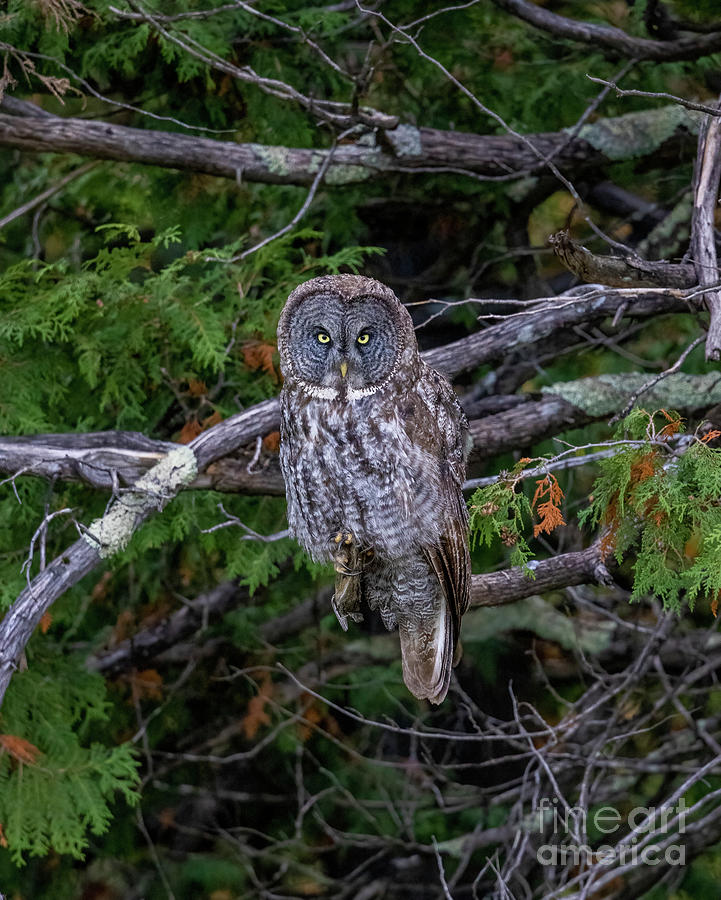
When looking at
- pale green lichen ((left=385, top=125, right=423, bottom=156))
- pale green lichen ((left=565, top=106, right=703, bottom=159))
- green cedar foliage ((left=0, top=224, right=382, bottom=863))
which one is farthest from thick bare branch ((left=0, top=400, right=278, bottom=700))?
pale green lichen ((left=565, top=106, right=703, bottom=159))

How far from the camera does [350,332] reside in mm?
3254

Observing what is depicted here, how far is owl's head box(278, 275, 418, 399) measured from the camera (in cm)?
323

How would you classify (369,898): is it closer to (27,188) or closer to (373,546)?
(373,546)

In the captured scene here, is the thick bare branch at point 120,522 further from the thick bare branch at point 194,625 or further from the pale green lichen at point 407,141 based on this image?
the thick bare branch at point 194,625

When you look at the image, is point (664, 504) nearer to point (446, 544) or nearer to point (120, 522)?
point (446, 544)

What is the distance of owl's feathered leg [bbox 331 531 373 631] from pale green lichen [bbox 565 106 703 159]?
2.24 m

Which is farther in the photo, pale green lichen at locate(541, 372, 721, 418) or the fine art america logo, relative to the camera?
pale green lichen at locate(541, 372, 721, 418)

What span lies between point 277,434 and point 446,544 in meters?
0.95

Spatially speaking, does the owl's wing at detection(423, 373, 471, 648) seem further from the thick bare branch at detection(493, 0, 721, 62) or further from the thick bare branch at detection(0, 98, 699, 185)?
the thick bare branch at detection(493, 0, 721, 62)

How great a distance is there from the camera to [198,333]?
13.5 ft

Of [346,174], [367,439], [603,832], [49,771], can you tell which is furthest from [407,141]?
[603,832]

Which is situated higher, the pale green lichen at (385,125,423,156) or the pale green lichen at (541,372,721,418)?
the pale green lichen at (385,125,423,156)

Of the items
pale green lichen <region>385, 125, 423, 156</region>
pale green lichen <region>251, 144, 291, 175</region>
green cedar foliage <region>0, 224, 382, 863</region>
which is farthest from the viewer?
pale green lichen <region>385, 125, 423, 156</region>

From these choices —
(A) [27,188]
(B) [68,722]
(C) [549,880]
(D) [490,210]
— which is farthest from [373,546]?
(A) [27,188]
